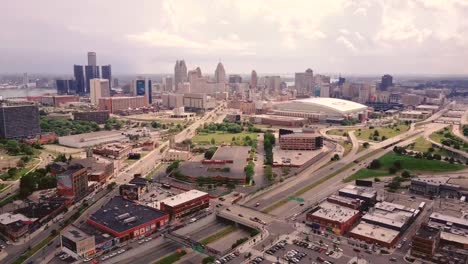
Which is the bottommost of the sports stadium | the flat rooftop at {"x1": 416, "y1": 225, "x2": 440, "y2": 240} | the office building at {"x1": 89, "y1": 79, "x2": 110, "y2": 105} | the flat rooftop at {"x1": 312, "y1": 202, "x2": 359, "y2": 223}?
the flat rooftop at {"x1": 312, "y1": 202, "x2": 359, "y2": 223}

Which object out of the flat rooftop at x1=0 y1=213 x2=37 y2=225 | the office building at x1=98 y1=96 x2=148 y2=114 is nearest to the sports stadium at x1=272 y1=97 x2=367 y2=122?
the office building at x1=98 y1=96 x2=148 y2=114

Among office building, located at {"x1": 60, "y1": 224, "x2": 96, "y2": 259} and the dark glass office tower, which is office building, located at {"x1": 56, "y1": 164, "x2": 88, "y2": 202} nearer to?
office building, located at {"x1": 60, "y1": 224, "x2": 96, "y2": 259}

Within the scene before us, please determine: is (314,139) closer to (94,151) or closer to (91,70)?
(94,151)

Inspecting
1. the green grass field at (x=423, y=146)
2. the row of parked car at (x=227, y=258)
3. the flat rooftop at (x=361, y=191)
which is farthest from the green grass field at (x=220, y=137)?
the row of parked car at (x=227, y=258)

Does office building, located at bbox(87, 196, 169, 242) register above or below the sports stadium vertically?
below

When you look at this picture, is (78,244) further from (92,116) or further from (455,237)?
(92,116)

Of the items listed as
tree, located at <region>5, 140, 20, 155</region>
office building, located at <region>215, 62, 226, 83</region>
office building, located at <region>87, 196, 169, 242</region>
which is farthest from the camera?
office building, located at <region>215, 62, 226, 83</region>

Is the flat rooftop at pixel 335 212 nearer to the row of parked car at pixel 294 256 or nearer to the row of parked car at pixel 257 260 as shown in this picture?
the row of parked car at pixel 294 256
